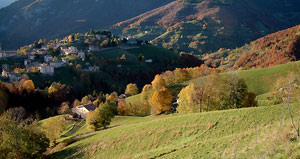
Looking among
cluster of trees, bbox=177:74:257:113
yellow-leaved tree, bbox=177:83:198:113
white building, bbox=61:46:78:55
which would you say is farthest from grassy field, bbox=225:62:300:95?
white building, bbox=61:46:78:55

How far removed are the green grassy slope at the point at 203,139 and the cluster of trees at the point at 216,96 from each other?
16257 millimetres

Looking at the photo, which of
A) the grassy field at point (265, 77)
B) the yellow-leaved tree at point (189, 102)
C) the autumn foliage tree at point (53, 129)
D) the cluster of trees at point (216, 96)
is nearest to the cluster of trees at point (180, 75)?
the grassy field at point (265, 77)

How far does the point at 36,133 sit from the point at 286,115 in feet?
120

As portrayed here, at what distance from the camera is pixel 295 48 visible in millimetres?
146750

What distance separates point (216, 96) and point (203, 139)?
23.9 meters

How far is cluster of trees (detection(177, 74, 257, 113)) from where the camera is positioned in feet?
151

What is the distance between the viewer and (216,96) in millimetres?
47656

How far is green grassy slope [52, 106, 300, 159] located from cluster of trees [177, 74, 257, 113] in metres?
16.3

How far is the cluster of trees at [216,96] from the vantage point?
4594 centimetres

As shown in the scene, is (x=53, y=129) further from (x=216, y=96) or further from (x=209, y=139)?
(x=209, y=139)

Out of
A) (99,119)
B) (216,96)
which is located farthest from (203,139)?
(99,119)

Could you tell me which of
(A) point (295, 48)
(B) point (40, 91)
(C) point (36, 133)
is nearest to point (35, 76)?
(B) point (40, 91)

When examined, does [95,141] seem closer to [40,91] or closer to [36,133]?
[36,133]

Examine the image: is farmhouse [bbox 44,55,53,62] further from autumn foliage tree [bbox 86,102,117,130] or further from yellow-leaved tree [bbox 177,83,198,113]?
yellow-leaved tree [bbox 177,83,198,113]
